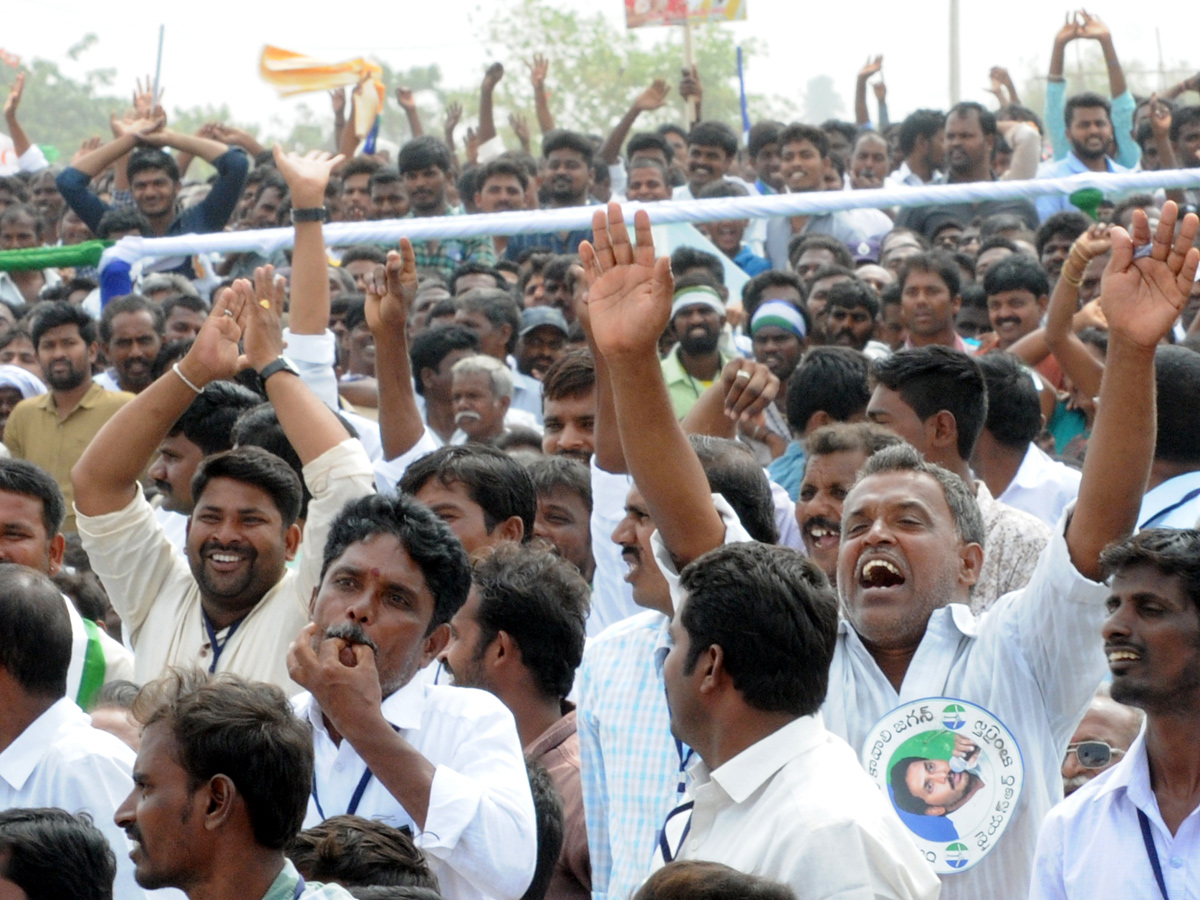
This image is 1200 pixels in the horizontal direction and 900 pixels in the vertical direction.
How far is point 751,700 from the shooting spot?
2.83 m

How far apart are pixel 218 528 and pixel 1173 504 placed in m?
2.36

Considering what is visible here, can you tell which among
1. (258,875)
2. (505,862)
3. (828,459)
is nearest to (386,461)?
(828,459)

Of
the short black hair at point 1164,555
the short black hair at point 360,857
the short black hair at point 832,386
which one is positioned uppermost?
the short black hair at point 1164,555

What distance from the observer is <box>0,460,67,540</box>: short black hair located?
4512 millimetres

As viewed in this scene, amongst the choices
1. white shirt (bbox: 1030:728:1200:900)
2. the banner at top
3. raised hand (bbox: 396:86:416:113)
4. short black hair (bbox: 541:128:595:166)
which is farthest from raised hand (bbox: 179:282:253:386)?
the banner at top

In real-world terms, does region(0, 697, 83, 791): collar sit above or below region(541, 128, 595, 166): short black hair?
below

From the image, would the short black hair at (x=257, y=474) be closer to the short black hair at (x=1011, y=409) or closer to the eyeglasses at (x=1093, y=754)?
the eyeglasses at (x=1093, y=754)

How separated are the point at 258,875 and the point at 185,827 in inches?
5.5

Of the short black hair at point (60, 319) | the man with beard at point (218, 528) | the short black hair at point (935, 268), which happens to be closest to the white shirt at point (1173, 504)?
the man with beard at point (218, 528)

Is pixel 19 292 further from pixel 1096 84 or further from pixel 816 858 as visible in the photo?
pixel 1096 84

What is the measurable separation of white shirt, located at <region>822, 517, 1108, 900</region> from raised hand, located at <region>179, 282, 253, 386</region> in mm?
1937

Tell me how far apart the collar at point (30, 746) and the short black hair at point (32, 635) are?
0.06 meters

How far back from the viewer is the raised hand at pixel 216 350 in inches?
180

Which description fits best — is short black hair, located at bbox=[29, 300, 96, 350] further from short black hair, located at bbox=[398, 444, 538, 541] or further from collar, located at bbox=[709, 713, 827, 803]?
collar, located at bbox=[709, 713, 827, 803]
